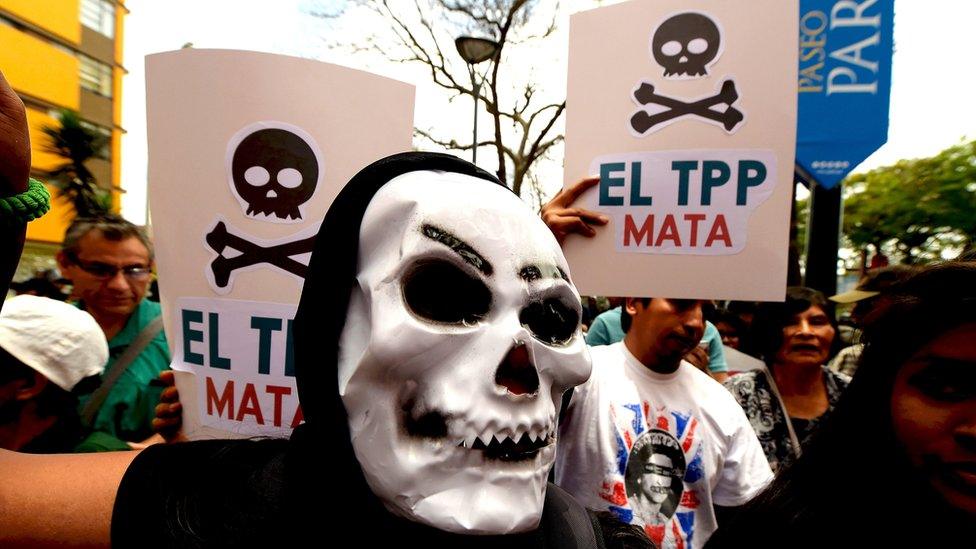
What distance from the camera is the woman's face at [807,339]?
2.82 meters

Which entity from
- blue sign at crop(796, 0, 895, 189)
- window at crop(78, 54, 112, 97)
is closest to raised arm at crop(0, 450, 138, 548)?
blue sign at crop(796, 0, 895, 189)

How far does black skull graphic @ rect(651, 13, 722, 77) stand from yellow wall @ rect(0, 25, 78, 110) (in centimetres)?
2146

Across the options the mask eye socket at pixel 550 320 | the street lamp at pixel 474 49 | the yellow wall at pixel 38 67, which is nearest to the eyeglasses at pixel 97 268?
the mask eye socket at pixel 550 320

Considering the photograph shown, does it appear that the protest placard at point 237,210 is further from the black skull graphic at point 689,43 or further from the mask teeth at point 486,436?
the black skull graphic at point 689,43

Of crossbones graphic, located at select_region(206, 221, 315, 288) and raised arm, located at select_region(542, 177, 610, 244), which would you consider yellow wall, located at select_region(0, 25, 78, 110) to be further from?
raised arm, located at select_region(542, 177, 610, 244)

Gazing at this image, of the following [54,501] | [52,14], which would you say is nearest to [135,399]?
[54,501]

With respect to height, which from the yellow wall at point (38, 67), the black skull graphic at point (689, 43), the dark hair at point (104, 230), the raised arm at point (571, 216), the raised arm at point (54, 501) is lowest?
the raised arm at point (54, 501)

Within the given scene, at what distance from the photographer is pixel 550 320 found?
1019 millimetres

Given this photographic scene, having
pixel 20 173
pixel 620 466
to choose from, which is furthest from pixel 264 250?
pixel 620 466

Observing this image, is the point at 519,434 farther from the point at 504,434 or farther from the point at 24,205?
the point at 24,205

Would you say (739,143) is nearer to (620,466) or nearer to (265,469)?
(620,466)

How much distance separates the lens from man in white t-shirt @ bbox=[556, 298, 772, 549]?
199cm

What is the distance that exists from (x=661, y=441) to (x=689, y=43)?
138 cm

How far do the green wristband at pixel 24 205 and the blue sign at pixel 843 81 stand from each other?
5199 millimetres
